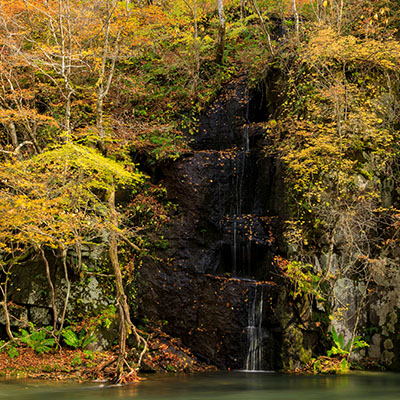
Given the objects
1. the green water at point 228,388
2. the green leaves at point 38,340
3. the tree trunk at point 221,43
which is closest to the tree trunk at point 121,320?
the green water at point 228,388

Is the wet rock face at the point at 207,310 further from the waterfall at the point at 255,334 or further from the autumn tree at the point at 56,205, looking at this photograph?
the autumn tree at the point at 56,205

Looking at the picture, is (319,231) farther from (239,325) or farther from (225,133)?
(225,133)

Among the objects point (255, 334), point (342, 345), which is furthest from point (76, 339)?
point (342, 345)

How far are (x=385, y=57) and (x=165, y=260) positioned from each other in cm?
822

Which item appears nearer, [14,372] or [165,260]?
[14,372]

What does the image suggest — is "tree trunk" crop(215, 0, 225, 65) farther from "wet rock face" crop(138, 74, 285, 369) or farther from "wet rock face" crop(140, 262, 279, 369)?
"wet rock face" crop(140, 262, 279, 369)

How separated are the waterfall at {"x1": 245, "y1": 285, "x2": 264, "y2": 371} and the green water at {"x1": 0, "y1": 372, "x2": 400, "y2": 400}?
1088mm

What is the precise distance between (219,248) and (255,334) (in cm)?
253

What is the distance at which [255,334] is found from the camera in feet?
32.2

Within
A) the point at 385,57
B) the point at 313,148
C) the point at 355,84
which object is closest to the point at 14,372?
the point at 313,148

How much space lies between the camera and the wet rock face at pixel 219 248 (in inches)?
394

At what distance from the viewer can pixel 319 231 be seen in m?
10.2

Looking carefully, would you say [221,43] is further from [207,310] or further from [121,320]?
[121,320]

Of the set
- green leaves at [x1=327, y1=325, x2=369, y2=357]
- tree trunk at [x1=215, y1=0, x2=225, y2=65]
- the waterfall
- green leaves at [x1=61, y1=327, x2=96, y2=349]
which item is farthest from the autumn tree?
tree trunk at [x1=215, y1=0, x2=225, y2=65]
